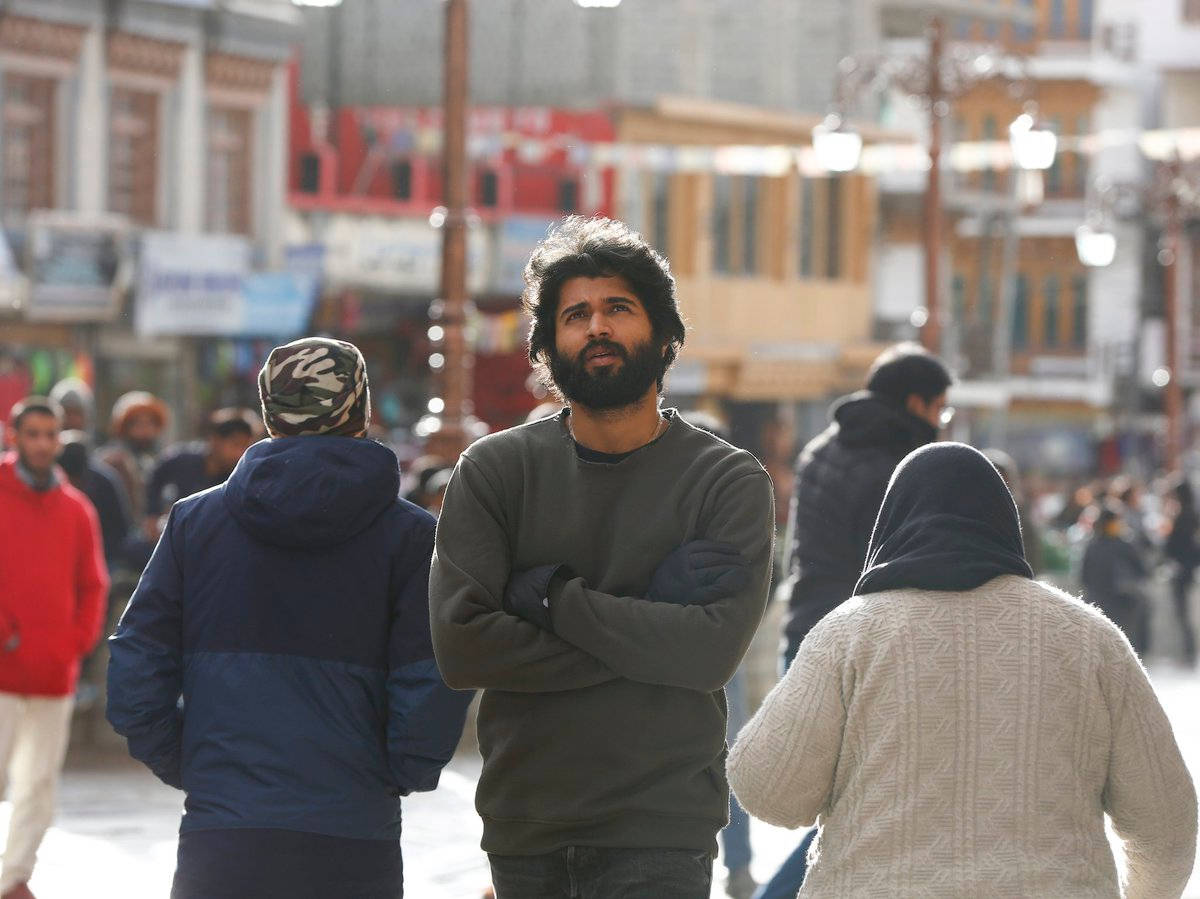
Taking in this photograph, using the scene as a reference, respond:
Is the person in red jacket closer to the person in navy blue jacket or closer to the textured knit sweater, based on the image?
the person in navy blue jacket

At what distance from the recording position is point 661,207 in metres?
38.2

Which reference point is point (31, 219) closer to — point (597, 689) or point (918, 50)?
point (597, 689)

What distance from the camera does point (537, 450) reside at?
457 cm

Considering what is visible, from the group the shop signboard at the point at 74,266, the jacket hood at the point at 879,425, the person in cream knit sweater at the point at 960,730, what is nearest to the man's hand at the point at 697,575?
the person in cream knit sweater at the point at 960,730

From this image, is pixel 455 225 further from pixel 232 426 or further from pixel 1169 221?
pixel 1169 221

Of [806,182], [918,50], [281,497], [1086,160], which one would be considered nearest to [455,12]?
[281,497]

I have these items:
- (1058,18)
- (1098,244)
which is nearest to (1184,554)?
(1098,244)

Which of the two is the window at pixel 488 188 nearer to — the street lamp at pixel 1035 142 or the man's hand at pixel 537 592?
the street lamp at pixel 1035 142

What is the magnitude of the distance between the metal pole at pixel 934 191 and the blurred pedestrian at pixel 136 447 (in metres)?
8.02

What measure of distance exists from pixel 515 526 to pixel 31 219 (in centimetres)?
2130

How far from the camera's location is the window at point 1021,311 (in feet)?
189

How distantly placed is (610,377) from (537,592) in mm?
418

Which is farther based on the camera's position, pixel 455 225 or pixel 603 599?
pixel 455 225

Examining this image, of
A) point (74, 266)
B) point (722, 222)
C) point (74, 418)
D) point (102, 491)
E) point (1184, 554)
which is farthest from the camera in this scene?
point (722, 222)
